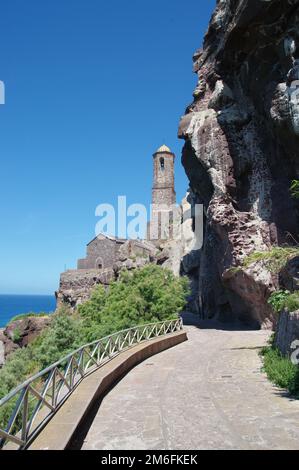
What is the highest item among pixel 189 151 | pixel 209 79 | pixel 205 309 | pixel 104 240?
pixel 209 79

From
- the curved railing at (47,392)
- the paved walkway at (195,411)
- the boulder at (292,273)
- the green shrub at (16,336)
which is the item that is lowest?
the green shrub at (16,336)

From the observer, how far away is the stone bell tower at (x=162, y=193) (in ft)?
218

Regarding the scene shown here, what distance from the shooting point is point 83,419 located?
23.0 feet

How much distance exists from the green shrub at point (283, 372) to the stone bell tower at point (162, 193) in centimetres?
5351

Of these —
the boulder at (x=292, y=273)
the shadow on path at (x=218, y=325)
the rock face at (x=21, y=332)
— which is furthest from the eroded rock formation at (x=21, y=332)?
the boulder at (x=292, y=273)

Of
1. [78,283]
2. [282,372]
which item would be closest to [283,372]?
[282,372]

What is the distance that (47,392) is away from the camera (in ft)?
28.2

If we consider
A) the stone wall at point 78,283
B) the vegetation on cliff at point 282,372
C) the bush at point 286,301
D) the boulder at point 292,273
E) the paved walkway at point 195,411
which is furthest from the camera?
the stone wall at point 78,283

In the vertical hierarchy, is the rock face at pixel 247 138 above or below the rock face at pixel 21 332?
above

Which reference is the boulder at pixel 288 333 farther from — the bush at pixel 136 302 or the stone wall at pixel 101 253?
the stone wall at pixel 101 253

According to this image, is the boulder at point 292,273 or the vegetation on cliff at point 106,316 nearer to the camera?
the boulder at point 292,273
